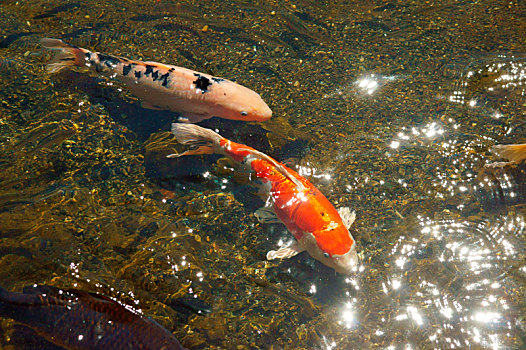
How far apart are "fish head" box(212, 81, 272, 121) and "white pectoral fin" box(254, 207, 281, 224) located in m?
1.11

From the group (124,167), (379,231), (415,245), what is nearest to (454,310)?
(415,245)

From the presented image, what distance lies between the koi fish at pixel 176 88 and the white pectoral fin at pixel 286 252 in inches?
60.0

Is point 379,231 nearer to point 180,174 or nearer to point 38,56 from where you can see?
point 180,174

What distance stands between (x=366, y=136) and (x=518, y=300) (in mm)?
2043

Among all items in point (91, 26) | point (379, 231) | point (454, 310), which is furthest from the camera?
point (91, 26)

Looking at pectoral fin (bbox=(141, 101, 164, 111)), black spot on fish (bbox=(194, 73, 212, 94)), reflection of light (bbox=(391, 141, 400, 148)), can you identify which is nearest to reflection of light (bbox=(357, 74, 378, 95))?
reflection of light (bbox=(391, 141, 400, 148))

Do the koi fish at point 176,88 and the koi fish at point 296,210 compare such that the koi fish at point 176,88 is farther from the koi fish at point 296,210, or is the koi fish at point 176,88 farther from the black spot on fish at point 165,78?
the koi fish at point 296,210

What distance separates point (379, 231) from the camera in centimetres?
373

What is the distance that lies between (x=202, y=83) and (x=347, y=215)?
2.06 metres

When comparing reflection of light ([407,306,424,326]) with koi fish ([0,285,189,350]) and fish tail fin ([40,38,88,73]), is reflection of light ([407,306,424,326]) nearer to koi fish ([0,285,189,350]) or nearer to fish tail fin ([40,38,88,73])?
koi fish ([0,285,189,350])

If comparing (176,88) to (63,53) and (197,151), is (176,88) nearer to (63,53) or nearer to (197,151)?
(197,151)

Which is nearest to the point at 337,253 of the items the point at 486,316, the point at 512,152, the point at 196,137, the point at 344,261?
the point at 344,261

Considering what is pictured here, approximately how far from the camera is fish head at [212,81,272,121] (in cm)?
441

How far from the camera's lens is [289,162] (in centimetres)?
423
